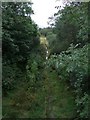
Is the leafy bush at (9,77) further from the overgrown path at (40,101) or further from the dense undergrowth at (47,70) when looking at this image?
the overgrown path at (40,101)

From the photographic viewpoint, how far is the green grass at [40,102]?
370 inches

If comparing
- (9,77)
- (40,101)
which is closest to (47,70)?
(9,77)

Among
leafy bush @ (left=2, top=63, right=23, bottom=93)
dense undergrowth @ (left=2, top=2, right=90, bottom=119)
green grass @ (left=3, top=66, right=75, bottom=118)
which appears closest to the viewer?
dense undergrowth @ (left=2, top=2, right=90, bottom=119)

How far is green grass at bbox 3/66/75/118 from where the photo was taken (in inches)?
370

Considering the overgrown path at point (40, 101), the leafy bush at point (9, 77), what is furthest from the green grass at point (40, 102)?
the leafy bush at point (9, 77)

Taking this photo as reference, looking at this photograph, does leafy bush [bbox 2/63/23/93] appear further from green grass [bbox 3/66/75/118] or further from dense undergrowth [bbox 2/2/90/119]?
green grass [bbox 3/66/75/118]

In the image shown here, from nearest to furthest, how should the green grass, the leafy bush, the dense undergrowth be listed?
the dense undergrowth
the green grass
the leafy bush

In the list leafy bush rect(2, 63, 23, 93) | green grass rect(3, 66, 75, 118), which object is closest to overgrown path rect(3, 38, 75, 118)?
green grass rect(3, 66, 75, 118)

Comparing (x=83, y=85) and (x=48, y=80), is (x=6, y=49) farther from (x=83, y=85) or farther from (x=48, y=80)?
(x=83, y=85)

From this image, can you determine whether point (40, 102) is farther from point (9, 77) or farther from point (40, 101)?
point (9, 77)

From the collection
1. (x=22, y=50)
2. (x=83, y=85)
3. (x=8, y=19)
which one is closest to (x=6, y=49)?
(x=8, y=19)

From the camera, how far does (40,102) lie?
34.0ft

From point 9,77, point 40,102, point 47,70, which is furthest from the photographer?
point 47,70

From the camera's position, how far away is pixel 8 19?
12266mm
